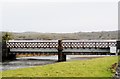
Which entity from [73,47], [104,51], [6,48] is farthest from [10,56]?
[104,51]

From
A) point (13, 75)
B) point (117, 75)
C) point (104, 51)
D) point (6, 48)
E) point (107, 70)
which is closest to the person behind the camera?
point (117, 75)

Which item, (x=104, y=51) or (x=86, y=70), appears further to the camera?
(x=104, y=51)

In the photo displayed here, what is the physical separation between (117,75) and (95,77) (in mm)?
1107

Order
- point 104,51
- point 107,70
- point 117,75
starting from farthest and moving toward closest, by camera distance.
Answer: point 104,51, point 107,70, point 117,75

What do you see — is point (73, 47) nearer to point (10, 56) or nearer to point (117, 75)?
point (10, 56)

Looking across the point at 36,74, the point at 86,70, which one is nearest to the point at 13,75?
the point at 36,74

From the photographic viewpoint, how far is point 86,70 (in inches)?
682

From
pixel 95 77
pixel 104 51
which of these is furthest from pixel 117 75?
pixel 104 51

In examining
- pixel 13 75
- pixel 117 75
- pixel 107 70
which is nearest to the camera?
pixel 117 75

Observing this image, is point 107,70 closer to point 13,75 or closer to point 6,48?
point 13,75

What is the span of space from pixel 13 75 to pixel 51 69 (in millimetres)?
2829

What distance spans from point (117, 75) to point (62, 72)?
316 cm

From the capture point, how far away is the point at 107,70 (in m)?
17.3

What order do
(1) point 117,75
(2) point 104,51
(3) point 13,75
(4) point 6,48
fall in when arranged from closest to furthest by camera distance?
(1) point 117,75, (3) point 13,75, (2) point 104,51, (4) point 6,48
